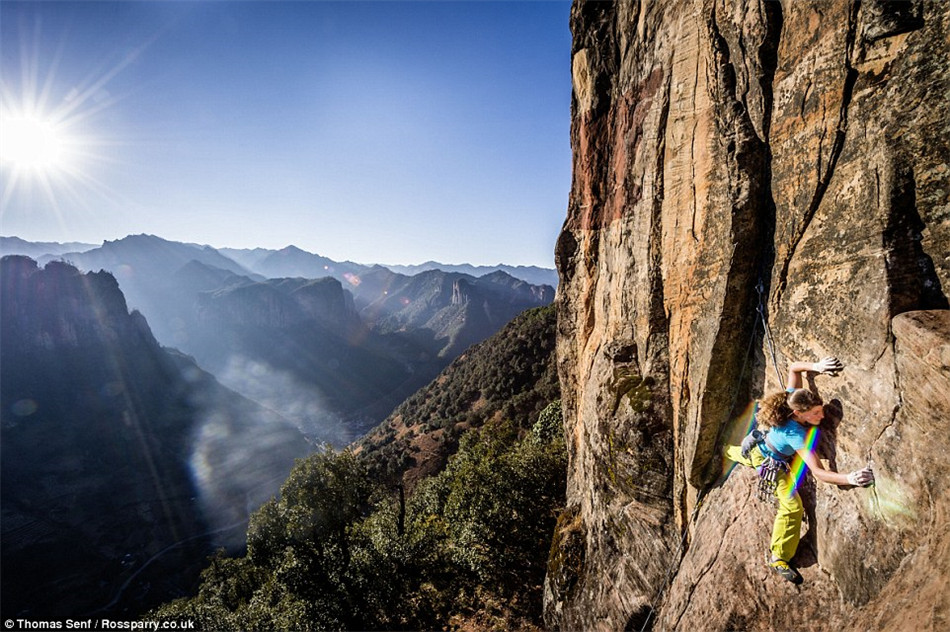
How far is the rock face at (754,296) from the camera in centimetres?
443

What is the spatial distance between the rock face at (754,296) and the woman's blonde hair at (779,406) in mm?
440

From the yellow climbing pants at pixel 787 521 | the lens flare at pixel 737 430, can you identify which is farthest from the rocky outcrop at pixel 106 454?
the yellow climbing pants at pixel 787 521

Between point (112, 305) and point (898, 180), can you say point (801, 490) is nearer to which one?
point (898, 180)

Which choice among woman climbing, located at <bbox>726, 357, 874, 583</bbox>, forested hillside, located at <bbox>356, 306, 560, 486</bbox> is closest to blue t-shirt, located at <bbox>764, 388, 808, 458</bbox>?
woman climbing, located at <bbox>726, 357, 874, 583</bbox>

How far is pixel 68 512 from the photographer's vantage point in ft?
202

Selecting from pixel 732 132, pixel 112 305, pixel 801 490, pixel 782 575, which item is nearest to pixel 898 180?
pixel 732 132

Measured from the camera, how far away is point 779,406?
5.50m

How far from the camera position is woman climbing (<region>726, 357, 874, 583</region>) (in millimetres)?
5352

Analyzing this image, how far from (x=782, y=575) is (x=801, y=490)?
1315 mm

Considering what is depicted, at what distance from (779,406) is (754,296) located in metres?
2.44

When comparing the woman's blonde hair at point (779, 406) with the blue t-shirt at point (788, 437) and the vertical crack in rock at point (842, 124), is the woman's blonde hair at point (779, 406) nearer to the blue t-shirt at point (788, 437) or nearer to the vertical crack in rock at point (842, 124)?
the blue t-shirt at point (788, 437)

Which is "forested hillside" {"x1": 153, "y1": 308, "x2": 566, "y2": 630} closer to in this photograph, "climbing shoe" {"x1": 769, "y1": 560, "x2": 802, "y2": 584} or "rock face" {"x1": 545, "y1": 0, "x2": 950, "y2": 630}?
"rock face" {"x1": 545, "y1": 0, "x2": 950, "y2": 630}

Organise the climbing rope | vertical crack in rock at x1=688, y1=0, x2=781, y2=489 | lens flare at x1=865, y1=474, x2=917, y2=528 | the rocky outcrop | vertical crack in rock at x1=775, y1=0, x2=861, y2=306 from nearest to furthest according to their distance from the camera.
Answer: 1. lens flare at x1=865, y1=474, x2=917, y2=528
2. vertical crack in rock at x1=775, y1=0, x2=861, y2=306
3. the climbing rope
4. vertical crack in rock at x1=688, y1=0, x2=781, y2=489
5. the rocky outcrop

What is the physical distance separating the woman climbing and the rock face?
0.24 meters
